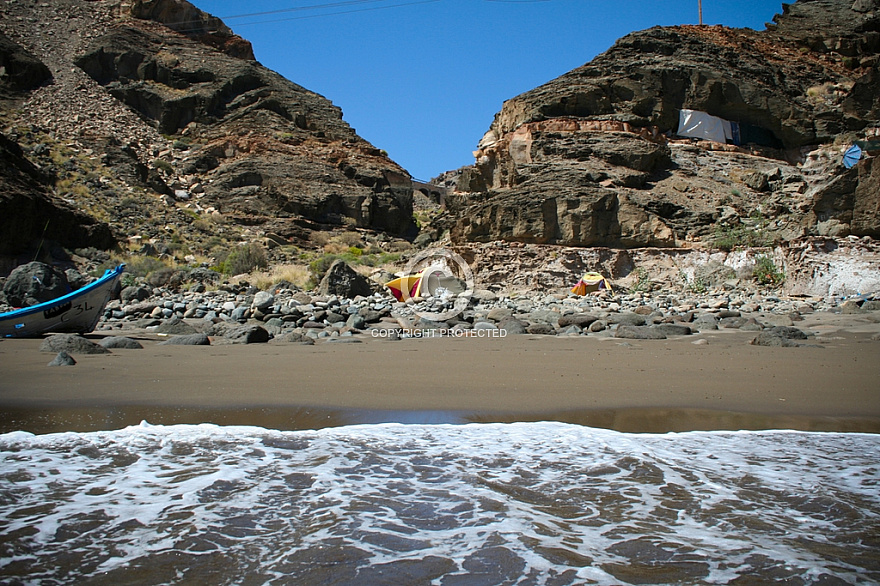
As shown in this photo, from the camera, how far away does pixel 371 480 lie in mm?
2576

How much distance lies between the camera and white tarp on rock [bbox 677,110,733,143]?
74.4 ft

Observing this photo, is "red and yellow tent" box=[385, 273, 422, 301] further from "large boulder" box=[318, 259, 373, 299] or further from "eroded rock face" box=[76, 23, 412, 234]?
"eroded rock face" box=[76, 23, 412, 234]

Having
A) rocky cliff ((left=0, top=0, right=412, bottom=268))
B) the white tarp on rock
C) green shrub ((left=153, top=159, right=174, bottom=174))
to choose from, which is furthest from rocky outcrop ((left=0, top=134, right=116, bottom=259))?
the white tarp on rock

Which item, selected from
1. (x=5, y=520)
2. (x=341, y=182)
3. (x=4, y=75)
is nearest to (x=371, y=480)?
(x=5, y=520)

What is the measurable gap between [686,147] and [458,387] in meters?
20.4

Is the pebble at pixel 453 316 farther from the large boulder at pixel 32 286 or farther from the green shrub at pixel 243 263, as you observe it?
the green shrub at pixel 243 263

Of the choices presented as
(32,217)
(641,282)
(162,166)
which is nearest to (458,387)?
(641,282)

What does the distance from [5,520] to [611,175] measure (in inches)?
749

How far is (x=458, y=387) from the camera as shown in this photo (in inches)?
184

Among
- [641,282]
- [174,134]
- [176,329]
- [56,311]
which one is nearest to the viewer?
[56,311]

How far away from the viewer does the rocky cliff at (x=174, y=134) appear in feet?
91.2

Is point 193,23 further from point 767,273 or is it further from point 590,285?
point 767,273

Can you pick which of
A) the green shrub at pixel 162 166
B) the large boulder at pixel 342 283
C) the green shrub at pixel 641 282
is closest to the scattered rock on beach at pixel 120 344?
the large boulder at pixel 342 283

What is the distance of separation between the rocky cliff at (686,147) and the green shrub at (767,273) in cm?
68
